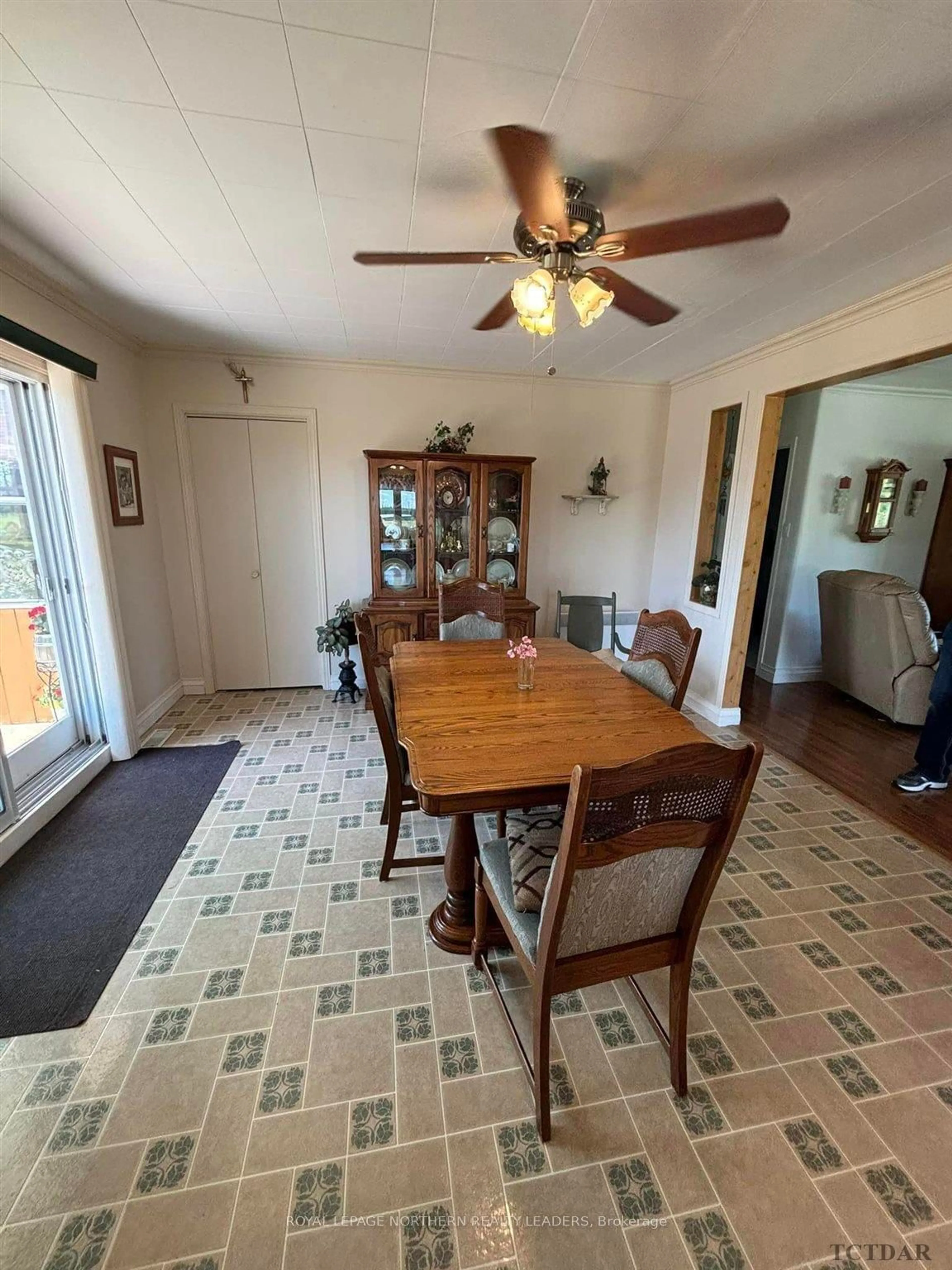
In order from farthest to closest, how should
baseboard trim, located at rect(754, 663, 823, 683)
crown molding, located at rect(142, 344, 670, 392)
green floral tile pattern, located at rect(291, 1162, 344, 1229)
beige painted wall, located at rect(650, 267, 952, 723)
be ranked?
baseboard trim, located at rect(754, 663, 823, 683)
crown molding, located at rect(142, 344, 670, 392)
beige painted wall, located at rect(650, 267, 952, 723)
green floral tile pattern, located at rect(291, 1162, 344, 1229)

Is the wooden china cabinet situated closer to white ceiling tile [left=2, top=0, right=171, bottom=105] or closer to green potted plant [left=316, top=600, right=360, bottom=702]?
green potted plant [left=316, top=600, right=360, bottom=702]

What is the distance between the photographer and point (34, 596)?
2600 millimetres

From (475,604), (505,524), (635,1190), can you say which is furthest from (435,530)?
(635,1190)

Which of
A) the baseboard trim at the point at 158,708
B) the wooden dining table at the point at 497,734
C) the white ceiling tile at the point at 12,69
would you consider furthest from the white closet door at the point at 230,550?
the white ceiling tile at the point at 12,69

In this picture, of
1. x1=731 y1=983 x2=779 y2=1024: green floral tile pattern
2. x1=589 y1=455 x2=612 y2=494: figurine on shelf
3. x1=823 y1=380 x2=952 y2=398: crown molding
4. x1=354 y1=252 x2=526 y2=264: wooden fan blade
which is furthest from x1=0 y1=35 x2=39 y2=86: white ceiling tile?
x1=823 y1=380 x2=952 y2=398: crown molding

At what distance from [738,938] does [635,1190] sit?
91 cm

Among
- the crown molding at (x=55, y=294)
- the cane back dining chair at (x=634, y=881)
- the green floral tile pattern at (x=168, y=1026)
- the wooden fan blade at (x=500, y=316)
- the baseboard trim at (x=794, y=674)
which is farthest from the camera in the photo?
the baseboard trim at (x=794, y=674)

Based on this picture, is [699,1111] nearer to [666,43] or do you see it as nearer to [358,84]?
[666,43]

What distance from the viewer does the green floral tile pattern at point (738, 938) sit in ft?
5.80

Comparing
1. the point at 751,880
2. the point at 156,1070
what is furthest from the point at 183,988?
the point at 751,880

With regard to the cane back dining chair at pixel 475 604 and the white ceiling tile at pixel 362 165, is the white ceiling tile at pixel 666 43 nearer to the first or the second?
the white ceiling tile at pixel 362 165

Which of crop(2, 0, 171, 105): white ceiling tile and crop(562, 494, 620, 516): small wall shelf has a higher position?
crop(2, 0, 171, 105): white ceiling tile

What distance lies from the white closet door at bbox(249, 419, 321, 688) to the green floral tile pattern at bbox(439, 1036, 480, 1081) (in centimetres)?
318

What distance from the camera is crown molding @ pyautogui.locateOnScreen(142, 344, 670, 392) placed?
3496mm
